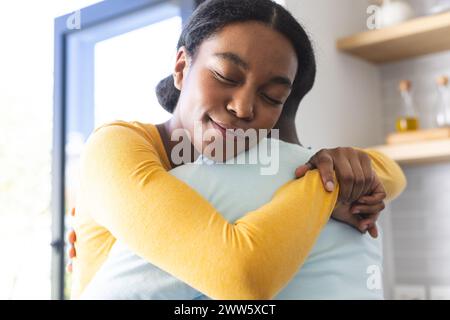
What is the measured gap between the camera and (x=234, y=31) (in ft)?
1.79

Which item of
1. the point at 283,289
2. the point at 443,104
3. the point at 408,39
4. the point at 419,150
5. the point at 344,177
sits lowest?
the point at 283,289

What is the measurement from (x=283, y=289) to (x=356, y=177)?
0.13m

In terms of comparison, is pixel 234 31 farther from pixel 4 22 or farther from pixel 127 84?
pixel 4 22

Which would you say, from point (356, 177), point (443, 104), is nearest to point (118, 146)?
→ point (356, 177)

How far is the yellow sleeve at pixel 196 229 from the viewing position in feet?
1.44

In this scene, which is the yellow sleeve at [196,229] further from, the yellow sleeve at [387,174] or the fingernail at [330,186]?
the yellow sleeve at [387,174]

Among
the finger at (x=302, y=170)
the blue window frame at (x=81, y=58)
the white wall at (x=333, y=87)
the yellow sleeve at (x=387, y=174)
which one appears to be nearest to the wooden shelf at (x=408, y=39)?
the white wall at (x=333, y=87)

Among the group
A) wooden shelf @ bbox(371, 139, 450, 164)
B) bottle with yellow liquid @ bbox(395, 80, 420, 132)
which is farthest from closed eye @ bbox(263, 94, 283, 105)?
bottle with yellow liquid @ bbox(395, 80, 420, 132)

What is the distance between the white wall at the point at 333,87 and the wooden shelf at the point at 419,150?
0.16m

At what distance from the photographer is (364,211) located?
59 cm

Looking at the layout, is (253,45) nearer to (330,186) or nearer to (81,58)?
(330,186)

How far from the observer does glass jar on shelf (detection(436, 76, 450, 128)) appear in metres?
1.42

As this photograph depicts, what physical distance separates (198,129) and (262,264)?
0.57ft

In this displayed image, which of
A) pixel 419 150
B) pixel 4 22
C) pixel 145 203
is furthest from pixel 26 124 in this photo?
pixel 419 150
